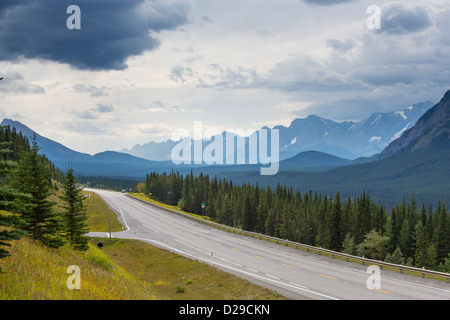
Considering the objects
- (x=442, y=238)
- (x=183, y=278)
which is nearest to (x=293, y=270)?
(x=183, y=278)

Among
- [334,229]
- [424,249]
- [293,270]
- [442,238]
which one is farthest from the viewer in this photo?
[442,238]

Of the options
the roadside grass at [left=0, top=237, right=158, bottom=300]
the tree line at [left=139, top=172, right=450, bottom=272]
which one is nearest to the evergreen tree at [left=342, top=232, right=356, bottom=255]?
the tree line at [left=139, top=172, right=450, bottom=272]

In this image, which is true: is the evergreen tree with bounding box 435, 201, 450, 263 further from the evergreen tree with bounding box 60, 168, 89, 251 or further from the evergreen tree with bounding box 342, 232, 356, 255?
the evergreen tree with bounding box 60, 168, 89, 251

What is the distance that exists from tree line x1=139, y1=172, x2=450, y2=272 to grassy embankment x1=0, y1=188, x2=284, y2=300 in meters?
55.9

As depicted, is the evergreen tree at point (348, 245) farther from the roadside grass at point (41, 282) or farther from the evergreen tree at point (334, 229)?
the roadside grass at point (41, 282)

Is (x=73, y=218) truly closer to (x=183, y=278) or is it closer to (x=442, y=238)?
(x=183, y=278)

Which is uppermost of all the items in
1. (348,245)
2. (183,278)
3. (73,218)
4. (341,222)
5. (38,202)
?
(38,202)

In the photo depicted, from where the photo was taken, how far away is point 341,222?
81.4m

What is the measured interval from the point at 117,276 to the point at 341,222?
71.9 metres

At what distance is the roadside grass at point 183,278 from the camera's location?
2110cm

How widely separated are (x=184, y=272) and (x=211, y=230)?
83.6 feet
